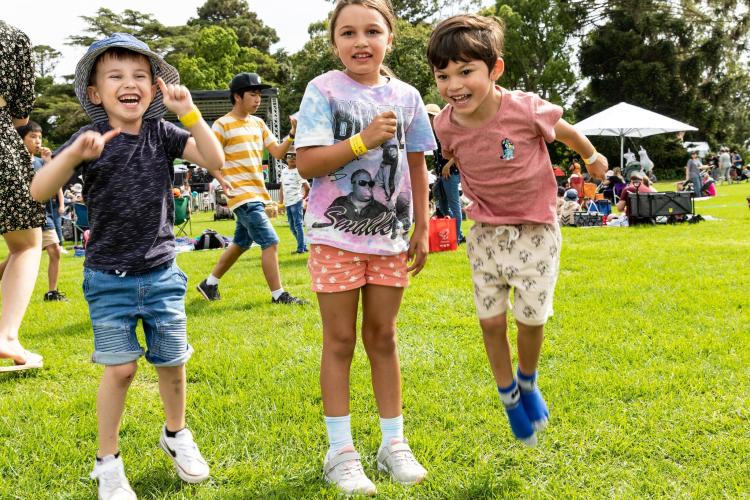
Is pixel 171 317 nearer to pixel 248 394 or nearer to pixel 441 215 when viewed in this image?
pixel 248 394

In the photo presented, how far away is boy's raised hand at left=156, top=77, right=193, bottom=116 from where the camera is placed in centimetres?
244

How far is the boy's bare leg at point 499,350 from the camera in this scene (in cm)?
277

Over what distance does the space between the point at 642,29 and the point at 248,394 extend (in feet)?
148

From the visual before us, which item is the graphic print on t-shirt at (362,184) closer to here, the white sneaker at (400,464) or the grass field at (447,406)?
the white sneaker at (400,464)

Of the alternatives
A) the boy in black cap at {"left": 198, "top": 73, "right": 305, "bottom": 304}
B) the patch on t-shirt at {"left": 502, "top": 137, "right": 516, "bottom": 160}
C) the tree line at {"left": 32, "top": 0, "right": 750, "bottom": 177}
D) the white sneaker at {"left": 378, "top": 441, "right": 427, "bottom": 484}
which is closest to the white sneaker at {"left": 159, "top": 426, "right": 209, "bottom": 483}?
the white sneaker at {"left": 378, "top": 441, "right": 427, "bottom": 484}

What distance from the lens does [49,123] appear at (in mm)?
50562

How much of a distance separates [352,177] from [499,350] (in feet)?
3.24

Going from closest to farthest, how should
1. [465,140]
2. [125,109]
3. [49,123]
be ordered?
[125,109], [465,140], [49,123]

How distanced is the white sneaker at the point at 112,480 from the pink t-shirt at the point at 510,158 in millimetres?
1776

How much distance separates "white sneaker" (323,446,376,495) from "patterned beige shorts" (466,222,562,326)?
32.8 inches

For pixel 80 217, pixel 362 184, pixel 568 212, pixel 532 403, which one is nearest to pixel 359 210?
pixel 362 184

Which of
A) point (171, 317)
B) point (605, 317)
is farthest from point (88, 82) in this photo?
point (605, 317)

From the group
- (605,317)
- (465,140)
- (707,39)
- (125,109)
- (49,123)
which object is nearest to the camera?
(125,109)

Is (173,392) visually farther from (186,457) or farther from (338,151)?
(338,151)
